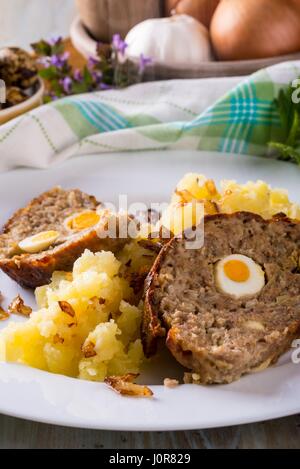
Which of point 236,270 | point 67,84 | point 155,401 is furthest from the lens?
point 67,84

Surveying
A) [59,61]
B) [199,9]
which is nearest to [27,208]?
[59,61]

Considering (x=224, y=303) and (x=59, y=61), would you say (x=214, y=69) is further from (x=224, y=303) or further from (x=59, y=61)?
(x=224, y=303)

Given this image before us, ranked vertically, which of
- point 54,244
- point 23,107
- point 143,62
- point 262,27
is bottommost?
point 54,244

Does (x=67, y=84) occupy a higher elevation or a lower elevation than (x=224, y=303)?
higher

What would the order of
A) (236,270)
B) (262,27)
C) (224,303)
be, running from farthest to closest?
(262,27) < (236,270) < (224,303)

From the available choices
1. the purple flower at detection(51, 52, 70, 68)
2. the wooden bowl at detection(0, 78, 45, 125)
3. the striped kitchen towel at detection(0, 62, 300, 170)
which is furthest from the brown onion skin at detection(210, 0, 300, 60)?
the wooden bowl at detection(0, 78, 45, 125)

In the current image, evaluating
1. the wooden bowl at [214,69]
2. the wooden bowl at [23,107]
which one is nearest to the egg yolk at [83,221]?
the wooden bowl at [23,107]
